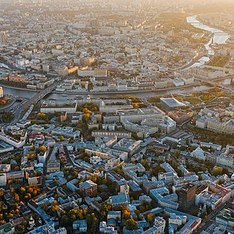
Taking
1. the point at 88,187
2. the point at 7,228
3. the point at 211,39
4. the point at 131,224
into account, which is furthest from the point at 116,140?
the point at 211,39

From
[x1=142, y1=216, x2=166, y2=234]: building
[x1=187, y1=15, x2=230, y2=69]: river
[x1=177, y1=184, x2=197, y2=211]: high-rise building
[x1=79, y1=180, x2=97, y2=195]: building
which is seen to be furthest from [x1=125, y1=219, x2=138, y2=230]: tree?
[x1=187, y1=15, x2=230, y2=69]: river

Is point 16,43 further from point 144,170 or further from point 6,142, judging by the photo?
point 144,170

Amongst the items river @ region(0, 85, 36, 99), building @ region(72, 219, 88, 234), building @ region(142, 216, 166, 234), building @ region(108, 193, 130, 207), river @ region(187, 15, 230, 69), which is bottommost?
river @ region(187, 15, 230, 69)

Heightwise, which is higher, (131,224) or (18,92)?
(131,224)

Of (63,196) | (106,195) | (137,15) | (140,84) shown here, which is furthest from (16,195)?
(137,15)

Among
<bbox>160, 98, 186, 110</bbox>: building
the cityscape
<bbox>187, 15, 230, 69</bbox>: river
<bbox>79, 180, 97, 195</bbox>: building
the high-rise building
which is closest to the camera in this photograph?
the cityscape

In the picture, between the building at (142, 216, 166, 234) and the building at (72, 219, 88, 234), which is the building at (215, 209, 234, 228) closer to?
the building at (142, 216, 166, 234)

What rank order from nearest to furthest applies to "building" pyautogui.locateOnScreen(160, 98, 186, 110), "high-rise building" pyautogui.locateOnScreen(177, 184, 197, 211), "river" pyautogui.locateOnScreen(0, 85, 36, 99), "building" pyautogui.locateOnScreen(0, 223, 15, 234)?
1. "building" pyautogui.locateOnScreen(0, 223, 15, 234)
2. "high-rise building" pyautogui.locateOnScreen(177, 184, 197, 211)
3. "building" pyautogui.locateOnScreen(160, 98, 186, 110)
4. "river" pyautogui.locateOnScreen(0, 85, 36, 99)

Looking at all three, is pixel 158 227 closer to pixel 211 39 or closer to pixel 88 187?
pixel 88 187
